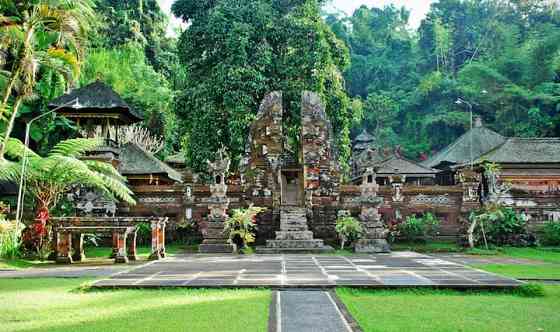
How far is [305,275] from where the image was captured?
30.3ft

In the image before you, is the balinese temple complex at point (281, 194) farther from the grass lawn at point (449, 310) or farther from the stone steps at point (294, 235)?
the grass lawn at point (449, 310)

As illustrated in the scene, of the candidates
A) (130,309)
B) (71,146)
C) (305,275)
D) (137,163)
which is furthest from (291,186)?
(130,309)

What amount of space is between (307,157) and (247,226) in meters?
4.57

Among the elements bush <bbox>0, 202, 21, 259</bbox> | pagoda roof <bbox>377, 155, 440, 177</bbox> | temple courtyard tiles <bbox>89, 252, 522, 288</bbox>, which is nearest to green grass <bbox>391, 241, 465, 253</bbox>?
temple courtyard tiles <bbox>89, 252, 522, 288</bbox>

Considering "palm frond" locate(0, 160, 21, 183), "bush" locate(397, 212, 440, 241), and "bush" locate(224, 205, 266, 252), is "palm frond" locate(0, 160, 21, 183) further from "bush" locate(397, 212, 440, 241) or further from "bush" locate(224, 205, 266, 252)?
"bush" locate(397, 212, 440, 241)

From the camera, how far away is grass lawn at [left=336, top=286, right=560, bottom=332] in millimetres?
5406

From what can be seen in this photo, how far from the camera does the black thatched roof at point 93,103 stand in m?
19.1

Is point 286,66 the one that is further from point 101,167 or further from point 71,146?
point 71,146

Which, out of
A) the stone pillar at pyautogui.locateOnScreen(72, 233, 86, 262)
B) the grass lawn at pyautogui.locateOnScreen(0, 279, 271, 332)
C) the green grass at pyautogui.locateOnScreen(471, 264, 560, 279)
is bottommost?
the green grass at pyautogui.locateOnScreen(471, 264, 560, 279)

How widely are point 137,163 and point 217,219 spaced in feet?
26.4

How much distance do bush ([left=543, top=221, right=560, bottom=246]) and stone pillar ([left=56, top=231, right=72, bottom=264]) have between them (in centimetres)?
1611

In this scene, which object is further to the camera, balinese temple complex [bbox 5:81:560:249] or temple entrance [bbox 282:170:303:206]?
temple entrance [bbox 282:170:303:206]

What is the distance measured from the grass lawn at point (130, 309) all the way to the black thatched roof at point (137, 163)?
14.7 metres

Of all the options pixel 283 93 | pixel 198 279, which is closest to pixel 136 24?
pixel 283 93
